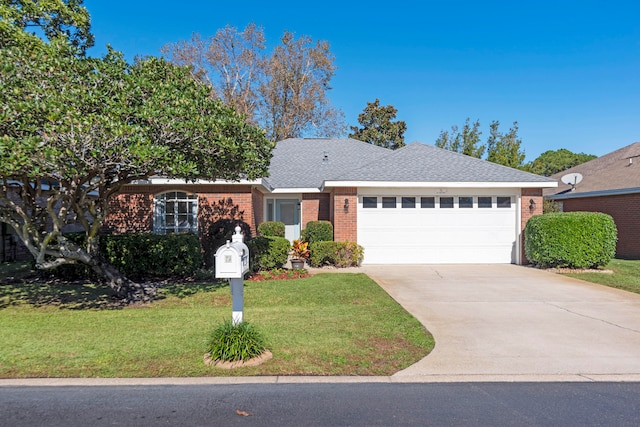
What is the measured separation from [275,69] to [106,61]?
25231 mm

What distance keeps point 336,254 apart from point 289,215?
17.0 ft

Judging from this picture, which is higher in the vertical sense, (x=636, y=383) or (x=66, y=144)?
(x=66, y=144)

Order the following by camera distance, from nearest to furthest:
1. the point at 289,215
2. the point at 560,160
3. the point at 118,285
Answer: the point at 118,285
the point at 289,215
the point at 560,160

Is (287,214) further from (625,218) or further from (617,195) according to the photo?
(625,218)

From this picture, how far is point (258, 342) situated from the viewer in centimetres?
510

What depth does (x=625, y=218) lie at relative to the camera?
53.9 ft

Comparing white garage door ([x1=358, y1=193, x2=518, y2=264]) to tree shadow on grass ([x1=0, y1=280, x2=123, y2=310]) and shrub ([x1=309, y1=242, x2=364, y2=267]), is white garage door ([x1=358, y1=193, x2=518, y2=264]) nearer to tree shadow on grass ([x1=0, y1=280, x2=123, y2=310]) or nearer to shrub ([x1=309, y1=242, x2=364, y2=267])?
shrub ([x1=309, y1=242, x2=364, y2=267])

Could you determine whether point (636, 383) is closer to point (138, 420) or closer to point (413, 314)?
point (413, 314)

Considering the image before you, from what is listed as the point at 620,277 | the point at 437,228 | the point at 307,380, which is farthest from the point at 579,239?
the point at 307,380

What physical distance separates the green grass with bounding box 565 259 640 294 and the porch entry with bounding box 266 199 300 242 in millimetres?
10120

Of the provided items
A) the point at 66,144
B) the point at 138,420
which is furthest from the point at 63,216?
the point at 138,420

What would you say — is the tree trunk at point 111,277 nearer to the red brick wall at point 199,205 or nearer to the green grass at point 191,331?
the green grass at point 191,331

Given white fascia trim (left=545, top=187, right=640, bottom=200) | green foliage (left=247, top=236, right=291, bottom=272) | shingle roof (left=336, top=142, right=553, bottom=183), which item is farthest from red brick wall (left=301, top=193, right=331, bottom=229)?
white fascia trim (left=545, top=187, right=640, bottom=200)

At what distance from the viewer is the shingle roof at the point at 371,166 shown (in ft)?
45.7
